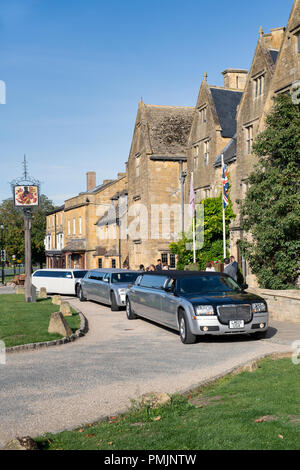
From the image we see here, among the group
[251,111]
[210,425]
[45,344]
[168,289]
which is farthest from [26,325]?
[251,111]

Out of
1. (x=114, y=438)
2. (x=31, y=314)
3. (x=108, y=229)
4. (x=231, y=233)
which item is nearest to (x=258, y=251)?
(x=231, y=233)

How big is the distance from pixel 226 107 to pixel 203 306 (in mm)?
27035

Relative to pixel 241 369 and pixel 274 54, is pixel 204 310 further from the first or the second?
pixel 274 54

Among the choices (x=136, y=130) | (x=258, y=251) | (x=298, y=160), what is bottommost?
(x=258, y=251)

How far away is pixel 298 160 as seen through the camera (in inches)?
914

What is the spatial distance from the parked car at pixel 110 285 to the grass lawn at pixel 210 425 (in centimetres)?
1263

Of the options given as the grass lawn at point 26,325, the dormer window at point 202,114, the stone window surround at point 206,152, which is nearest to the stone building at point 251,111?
the stone window surround at point 206,152

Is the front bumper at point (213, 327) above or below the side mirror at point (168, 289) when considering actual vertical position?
below

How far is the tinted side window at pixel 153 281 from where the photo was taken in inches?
599

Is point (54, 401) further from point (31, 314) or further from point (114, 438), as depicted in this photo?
point (31, 314)

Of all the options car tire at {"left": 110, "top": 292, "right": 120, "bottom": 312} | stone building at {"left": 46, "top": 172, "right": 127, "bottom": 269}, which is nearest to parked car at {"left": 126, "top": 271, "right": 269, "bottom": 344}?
car tire at {"left": 110, "top": 292, "right": 120, "bottom": 312}

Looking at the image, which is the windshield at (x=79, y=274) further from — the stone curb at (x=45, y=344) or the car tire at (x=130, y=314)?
the stone curb at (x=45, y=344)

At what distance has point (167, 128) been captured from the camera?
45.0 metres

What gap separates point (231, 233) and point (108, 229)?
1102 inches
